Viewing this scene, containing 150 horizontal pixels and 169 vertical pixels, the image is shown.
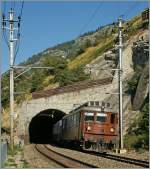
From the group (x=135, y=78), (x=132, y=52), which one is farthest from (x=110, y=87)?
(x=132, y=52)

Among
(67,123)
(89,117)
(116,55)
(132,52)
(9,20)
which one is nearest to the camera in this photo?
(89,117)

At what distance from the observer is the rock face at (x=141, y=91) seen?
154 feet

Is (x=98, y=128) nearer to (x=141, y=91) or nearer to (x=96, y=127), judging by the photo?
(x=96, y=127)

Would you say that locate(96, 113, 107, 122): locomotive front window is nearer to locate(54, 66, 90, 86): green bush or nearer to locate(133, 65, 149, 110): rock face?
locate(133, 65, 149, 110): rock face

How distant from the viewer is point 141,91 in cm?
4778

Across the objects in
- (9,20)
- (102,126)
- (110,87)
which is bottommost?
(102,126)

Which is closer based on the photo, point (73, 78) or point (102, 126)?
point (102, 126)

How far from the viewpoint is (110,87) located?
5278cm

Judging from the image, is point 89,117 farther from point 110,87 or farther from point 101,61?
point 101,61

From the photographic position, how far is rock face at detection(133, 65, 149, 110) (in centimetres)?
4703

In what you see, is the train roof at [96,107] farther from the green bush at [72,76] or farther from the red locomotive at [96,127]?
the green bush at [72,76]

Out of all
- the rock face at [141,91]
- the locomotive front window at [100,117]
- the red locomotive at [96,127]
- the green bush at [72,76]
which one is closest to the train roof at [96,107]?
the red locomotive at [96,127]

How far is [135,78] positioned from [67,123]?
12.1 m

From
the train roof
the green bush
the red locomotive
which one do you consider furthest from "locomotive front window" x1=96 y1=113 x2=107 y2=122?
the green bush
